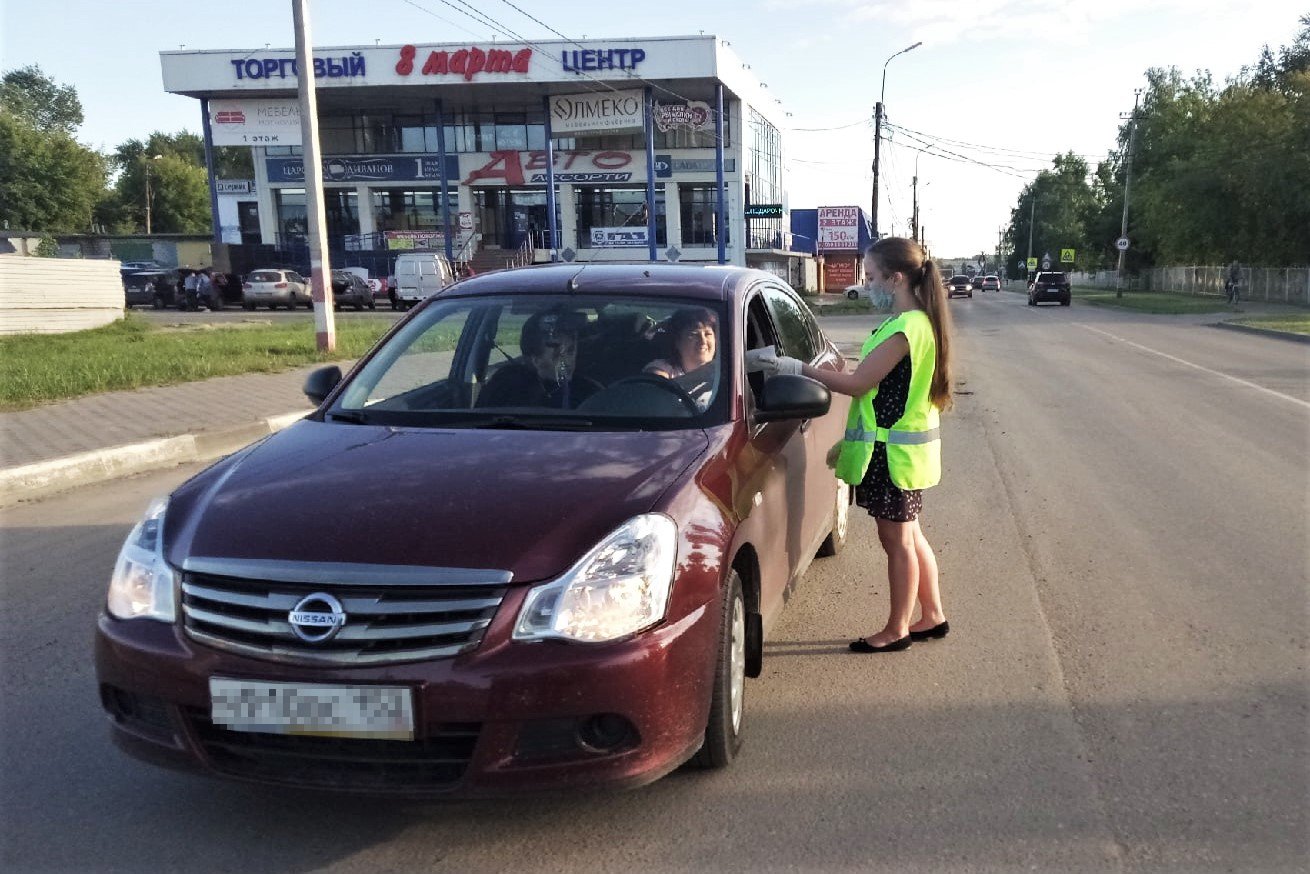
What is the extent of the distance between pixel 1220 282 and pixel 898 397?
5752 centimetres

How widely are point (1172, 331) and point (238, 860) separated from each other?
2694 centimetres

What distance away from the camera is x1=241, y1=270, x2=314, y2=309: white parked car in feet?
120

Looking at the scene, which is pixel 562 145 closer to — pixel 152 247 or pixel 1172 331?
pixel 152 247

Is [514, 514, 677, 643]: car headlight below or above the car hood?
below

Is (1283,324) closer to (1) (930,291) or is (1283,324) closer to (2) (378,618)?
(1) (930,291)

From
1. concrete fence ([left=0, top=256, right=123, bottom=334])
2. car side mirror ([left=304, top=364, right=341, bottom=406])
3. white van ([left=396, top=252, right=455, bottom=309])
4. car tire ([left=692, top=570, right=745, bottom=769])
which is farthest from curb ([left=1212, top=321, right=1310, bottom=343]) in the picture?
white van ([left=396, top=252, right=455, bottom=309])

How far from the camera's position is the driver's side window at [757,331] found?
3936mm

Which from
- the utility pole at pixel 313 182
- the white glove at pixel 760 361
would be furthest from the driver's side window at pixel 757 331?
the utility pole at pixel 313 182

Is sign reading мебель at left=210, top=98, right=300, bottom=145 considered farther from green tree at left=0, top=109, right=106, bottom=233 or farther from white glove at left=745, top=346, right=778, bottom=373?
white glove at left=745, top=346, right=778, bottom=373

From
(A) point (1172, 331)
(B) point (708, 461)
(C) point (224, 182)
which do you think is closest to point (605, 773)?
(B) point (708, 461)

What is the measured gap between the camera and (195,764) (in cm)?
266

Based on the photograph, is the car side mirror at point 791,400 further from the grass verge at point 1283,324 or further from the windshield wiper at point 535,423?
the grass verge at point 1283,324

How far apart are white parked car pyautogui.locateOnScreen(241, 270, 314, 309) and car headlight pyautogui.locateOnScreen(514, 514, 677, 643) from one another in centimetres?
3579

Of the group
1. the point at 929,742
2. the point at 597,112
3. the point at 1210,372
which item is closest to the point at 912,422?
the point at 929,742
